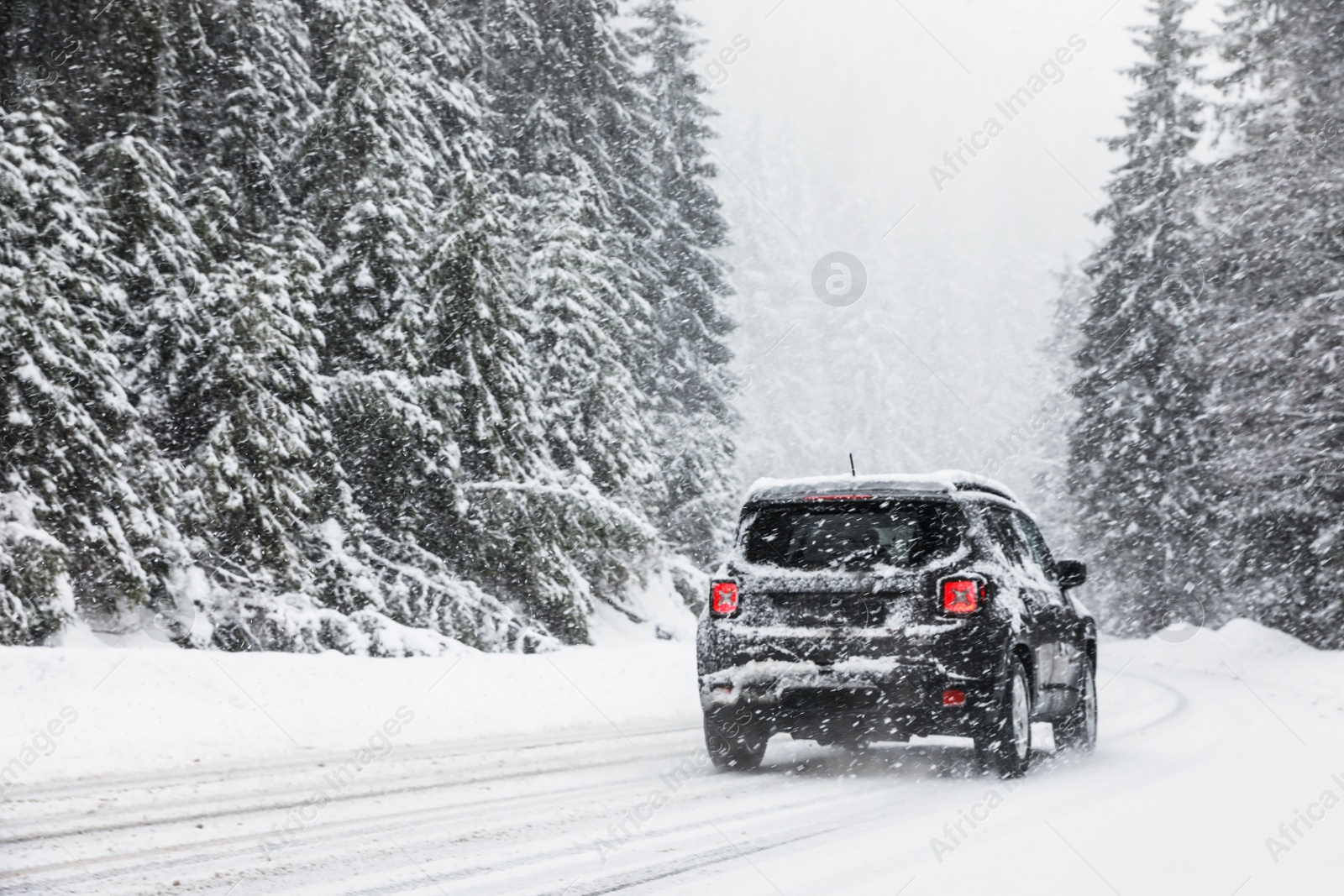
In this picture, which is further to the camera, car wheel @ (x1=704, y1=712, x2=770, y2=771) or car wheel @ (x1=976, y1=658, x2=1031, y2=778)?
car wheel @ (x1=704, y1=712, x2=770, y2=771)

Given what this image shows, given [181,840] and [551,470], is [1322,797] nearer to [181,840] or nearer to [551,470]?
[181,840]

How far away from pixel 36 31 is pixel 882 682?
12460 millimetres

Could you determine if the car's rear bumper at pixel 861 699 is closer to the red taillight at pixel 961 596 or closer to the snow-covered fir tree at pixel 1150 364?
the red taillight at pixel 961 596

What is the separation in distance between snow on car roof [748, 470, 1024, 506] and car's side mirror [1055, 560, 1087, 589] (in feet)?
6.02

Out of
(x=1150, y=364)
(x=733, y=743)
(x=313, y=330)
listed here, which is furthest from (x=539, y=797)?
(x=1150, y=364)

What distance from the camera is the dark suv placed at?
791 centimetres

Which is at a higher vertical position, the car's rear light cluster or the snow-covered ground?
the car's rear light cluster

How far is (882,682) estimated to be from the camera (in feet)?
25.9

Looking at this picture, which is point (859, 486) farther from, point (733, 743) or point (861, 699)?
point (733, 743)

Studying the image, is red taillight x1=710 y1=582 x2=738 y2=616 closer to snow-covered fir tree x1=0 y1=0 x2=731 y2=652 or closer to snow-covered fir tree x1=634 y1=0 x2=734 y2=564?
snow-covered fir tree x1=0 y1=0 x2=731 y2=652

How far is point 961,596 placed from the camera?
7.98 m

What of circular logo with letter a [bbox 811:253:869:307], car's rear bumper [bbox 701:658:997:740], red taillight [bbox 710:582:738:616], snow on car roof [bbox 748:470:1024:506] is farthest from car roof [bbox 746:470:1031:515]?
circular logo with letter a [bbox 811:253:869:307]

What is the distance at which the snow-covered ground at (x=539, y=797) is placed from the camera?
17.1 feet

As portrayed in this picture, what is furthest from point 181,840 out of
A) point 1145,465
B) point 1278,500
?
point 1145,465
